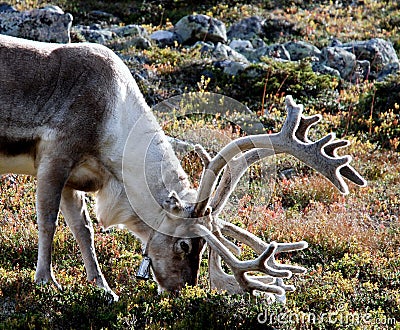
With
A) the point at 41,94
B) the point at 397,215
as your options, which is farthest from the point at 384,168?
the point at 41,94

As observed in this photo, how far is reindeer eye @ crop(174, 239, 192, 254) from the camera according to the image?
6.59 meters

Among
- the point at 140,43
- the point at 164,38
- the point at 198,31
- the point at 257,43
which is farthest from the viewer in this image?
the point at 257,43

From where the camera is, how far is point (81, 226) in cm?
744

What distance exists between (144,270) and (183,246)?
43 cm

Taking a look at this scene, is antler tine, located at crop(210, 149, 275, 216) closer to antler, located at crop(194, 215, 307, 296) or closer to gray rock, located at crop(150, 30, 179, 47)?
antler, located at crop(194, 215, 307, 296)

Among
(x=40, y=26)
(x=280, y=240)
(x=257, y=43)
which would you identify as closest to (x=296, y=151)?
(x=280, y=240)

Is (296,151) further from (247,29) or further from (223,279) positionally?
(247,29)

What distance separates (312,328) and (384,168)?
609 cm

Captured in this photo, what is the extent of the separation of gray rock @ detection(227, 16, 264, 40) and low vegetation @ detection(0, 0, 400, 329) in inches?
227

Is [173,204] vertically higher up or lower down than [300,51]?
higher up

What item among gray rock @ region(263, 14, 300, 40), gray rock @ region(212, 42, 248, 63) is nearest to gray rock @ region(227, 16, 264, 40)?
gray rock @ region(263, 14, 300, 40)

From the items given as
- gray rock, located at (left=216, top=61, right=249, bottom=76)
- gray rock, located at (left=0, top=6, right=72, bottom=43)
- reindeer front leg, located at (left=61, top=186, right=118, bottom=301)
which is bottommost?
gray rock, located at (left=216, top=61, right=249, bottom=76)

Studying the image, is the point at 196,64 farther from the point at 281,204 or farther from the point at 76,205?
the point at 76,205

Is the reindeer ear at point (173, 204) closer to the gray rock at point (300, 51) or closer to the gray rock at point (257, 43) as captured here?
the gray rock at point (300, 51)
